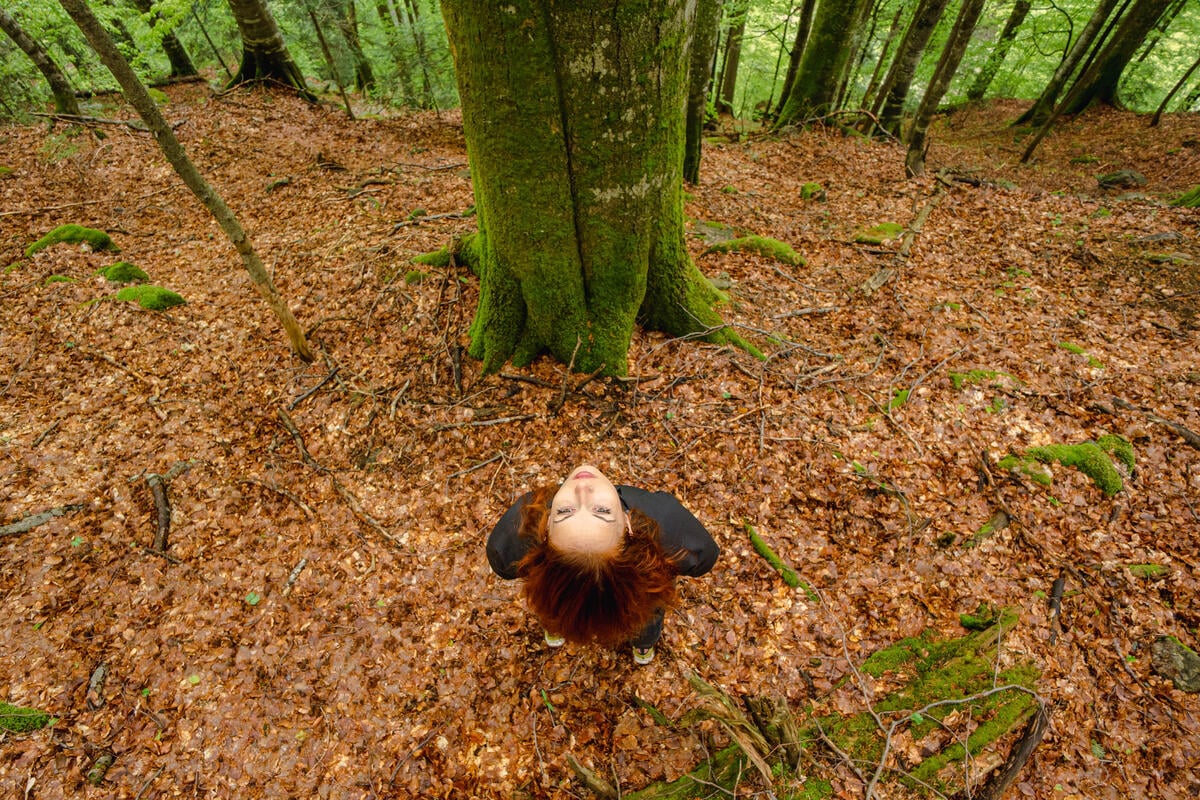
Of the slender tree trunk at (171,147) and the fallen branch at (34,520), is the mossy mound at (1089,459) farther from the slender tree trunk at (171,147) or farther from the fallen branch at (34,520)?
the fallen branch at (34,520)

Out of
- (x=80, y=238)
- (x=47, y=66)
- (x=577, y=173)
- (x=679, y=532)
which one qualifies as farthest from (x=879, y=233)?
(x=47, y=66)

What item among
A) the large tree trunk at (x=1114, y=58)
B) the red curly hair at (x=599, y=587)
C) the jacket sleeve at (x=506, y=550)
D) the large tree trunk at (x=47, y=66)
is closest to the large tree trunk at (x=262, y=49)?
the large tree trunk at (x=47, y=66)

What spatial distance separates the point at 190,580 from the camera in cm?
368

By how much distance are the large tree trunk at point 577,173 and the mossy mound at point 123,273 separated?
514 centimetres

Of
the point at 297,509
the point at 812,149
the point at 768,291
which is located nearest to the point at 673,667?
the point at 297,509

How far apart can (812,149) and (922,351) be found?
7713 mm

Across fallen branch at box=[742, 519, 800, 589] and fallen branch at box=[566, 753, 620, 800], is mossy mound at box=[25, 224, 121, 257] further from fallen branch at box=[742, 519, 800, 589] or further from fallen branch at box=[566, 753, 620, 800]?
fallen branch at box=[742, 519, 800, 589]

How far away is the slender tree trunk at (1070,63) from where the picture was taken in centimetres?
1162

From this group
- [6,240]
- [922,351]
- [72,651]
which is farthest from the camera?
[6,240]

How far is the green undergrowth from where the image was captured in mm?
2641

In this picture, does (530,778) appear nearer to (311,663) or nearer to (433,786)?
(433,786)

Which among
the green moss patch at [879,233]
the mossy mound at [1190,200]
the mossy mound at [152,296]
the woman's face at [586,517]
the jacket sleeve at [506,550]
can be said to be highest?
the woman's face at [586,517]

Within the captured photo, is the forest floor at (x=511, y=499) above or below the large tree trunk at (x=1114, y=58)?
below

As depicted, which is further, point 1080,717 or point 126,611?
point 126,611
